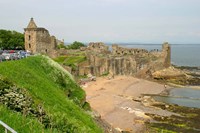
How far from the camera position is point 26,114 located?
39.9ft

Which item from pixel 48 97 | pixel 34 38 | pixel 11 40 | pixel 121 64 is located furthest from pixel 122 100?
pixel 11 40

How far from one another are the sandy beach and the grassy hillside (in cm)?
1215

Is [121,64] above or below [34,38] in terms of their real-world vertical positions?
below

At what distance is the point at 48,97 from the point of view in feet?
60.5

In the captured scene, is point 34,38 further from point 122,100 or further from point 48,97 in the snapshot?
point 48,97

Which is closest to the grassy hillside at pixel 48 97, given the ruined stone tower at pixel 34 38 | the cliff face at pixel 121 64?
the ruined stone tower at pixel 34 38

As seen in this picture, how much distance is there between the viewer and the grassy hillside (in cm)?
1143

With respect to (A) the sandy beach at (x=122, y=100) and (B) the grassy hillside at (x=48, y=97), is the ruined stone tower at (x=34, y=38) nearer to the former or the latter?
(A) the sandy beach at (x=122, y=100)

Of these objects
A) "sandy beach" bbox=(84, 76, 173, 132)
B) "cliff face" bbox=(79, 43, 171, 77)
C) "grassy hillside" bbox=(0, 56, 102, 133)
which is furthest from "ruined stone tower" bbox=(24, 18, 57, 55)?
"grassy hillside" bbox=(0, 56, 102, 133)

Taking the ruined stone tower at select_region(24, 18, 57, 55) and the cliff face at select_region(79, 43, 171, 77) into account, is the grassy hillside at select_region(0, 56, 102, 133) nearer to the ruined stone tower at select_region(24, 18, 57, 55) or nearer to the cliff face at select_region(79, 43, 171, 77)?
the ruined stone tower at select_region(24, 18, 57, 55)

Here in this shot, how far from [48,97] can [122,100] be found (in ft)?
114

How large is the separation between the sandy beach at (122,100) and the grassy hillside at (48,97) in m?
12.2

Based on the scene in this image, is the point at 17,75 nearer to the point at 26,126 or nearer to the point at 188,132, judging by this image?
the point at 26,126

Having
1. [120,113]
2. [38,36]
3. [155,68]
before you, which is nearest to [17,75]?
[120,113]
